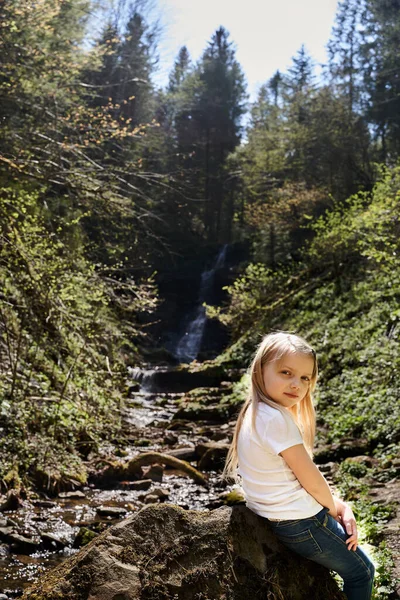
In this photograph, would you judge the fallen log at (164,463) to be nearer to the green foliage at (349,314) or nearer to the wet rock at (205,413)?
the green foliage at (349,314)

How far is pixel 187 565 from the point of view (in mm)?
2414

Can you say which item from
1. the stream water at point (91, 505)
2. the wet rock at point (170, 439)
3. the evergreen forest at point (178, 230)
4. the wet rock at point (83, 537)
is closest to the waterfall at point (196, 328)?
the evergreen forest at point (178, 230)

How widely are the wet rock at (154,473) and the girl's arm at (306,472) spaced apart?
19.7ft

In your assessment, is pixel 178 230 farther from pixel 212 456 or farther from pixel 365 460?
pixel 365 460

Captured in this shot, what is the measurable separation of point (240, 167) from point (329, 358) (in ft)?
85.2

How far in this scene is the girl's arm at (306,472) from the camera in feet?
8.03

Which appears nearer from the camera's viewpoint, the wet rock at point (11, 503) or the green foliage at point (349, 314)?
the wet rock at point (11, 503)

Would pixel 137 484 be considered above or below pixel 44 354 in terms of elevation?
below

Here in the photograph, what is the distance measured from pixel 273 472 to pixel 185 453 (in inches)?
289

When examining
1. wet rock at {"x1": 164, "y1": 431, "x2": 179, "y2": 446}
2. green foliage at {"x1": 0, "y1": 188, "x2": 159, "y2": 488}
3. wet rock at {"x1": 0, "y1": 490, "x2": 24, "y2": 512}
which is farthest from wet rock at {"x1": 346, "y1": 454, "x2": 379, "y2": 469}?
wet rock at {"x1": 164, "y1": 431, "x2": 179, "y2": 446}

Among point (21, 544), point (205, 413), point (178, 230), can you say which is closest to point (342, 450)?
point (21, 544)

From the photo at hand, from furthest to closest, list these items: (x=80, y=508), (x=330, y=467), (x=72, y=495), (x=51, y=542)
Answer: (x=330, y=467), (x=72, y=495), (x=80, y=508), (x=51, y=542)

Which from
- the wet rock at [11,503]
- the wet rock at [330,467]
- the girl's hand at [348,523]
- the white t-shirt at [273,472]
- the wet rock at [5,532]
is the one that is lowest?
the wet rock at [5,532]

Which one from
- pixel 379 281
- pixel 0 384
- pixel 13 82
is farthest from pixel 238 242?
pixel 0 384
